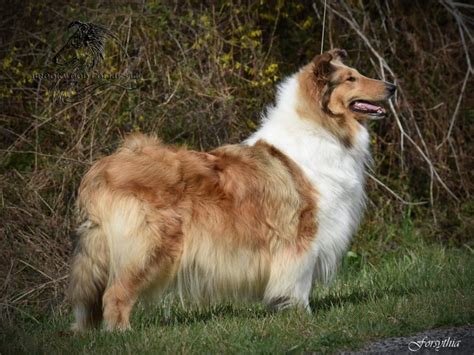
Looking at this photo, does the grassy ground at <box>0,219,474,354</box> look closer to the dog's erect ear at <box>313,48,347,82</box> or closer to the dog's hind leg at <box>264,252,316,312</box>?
the dog's hind leg at <box>264,252,316,312</box>

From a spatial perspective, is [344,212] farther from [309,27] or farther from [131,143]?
[309,27]

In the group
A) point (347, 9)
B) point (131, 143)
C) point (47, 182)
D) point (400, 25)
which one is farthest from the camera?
point (400, 25)

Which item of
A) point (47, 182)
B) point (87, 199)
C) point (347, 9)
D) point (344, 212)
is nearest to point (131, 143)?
point (87, 199)

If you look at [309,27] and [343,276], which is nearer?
[343,276]

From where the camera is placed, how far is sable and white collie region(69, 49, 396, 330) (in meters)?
5.82

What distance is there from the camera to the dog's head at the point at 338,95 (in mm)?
6520

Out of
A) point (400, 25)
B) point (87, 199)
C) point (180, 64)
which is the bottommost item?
point (87, 199)

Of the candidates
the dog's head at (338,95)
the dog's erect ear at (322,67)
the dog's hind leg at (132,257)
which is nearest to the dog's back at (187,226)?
the dog's hind leg at (132,257)

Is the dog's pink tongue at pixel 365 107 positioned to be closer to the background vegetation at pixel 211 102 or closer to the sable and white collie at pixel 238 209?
the sable and white collie at pixel 238 209

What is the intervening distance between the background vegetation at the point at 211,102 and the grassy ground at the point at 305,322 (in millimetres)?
532

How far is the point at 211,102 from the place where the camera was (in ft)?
30.2

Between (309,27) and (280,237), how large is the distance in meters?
4.80

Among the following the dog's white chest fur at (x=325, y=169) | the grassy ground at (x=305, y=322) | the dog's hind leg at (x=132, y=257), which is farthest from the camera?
the dog's white chest fur at (x=325, y=169)

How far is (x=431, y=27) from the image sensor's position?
1085 cm
